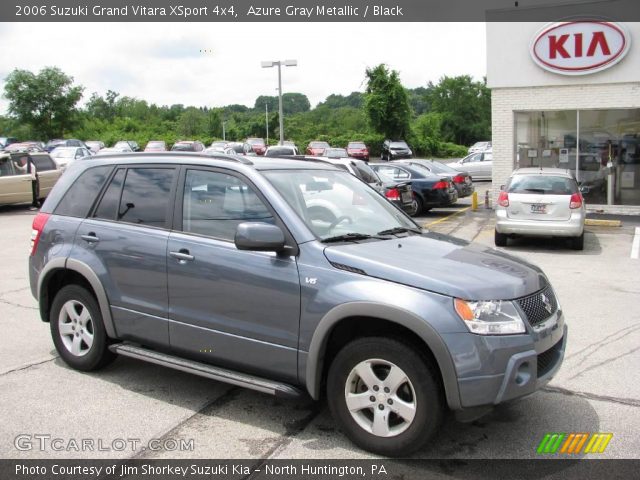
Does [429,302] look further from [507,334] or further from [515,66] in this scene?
[515,66]

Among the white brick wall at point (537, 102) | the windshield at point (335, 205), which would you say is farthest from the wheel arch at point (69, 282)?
the white brick wall at point (537, 102)

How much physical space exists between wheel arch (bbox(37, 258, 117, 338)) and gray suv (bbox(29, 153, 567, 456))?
1cm

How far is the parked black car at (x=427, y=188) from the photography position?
1848 centimetres

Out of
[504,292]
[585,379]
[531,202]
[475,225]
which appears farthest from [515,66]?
[504,292]

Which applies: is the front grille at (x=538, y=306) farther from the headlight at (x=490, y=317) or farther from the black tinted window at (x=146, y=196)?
the black tinted window at (x=146, y=196)

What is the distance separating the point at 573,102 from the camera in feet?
56.9

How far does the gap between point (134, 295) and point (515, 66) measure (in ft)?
50.9

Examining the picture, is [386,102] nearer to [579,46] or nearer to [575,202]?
[579,46]

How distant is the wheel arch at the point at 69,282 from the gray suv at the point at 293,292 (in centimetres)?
1

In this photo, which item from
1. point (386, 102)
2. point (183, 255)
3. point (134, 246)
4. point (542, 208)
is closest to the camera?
point (183, 255)

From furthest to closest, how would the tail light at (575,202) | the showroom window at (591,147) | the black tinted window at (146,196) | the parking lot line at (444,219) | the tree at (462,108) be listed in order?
1. the tree at (462,108)
2. the showroom window at (591,147)
3. the parking lot line at (444,219)
4. the tail light at (575,202)
5. the black tinted window at (146,196)

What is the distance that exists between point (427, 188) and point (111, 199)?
14113 mm

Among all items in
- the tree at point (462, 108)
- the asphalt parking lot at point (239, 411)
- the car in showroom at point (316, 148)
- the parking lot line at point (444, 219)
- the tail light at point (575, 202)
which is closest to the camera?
the asphalt parking lot at point (239, 411)

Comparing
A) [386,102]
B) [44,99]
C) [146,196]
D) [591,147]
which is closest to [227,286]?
[146,196]
